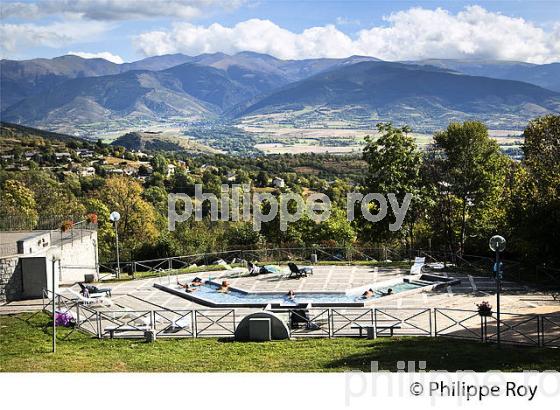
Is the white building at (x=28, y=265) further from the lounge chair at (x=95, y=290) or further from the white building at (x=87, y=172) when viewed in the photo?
the white building at (x=87, y=172)

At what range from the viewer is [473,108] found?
102125 millimetres

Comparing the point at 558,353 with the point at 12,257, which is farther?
the point at 12,257

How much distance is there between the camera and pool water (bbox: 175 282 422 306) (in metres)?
17.3

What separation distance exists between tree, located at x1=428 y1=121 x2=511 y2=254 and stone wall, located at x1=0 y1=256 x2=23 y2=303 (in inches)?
626

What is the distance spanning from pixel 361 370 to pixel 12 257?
10.7 m

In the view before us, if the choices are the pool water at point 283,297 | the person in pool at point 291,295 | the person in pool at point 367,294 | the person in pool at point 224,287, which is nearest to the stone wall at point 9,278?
the pool water at point 283,297

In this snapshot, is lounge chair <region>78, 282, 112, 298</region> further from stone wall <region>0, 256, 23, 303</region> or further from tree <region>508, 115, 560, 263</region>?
tree <region>508, 115, 560, 263</region>

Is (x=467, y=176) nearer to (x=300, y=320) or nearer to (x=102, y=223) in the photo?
(x=300, y=320)

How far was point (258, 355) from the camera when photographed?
12.2 meters

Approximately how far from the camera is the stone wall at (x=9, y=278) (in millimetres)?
16875

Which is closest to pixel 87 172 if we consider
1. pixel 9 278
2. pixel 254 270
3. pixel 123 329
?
pixel 254 270
